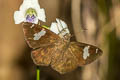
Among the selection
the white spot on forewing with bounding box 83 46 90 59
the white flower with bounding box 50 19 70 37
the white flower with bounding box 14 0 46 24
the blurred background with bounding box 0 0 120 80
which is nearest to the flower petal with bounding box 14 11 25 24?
the white flower with bounding box 14 0 46 24

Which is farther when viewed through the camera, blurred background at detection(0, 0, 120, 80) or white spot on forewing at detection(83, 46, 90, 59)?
blurred background at detection(0, 0, 120, 80)

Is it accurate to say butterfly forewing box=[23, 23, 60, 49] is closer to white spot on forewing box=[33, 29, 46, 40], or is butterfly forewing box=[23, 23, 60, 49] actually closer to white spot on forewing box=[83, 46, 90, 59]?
white spot on forewing box=[33, 29, 46, 40]

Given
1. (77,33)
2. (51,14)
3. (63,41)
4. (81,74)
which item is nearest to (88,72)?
(81,74)

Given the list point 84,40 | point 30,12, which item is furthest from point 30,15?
point 84,40

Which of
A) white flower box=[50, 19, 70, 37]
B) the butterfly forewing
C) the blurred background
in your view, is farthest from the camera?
the blurred background

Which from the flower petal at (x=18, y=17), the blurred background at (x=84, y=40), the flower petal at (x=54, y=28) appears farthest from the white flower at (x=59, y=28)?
the blurred background at (x=84, y=40)

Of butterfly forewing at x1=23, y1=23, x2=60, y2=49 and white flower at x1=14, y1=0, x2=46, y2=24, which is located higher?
white flower at x1=14, y1=0, x2=46, y2=24

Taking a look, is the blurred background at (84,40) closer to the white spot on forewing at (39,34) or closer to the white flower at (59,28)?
the white flower at (59,28)
